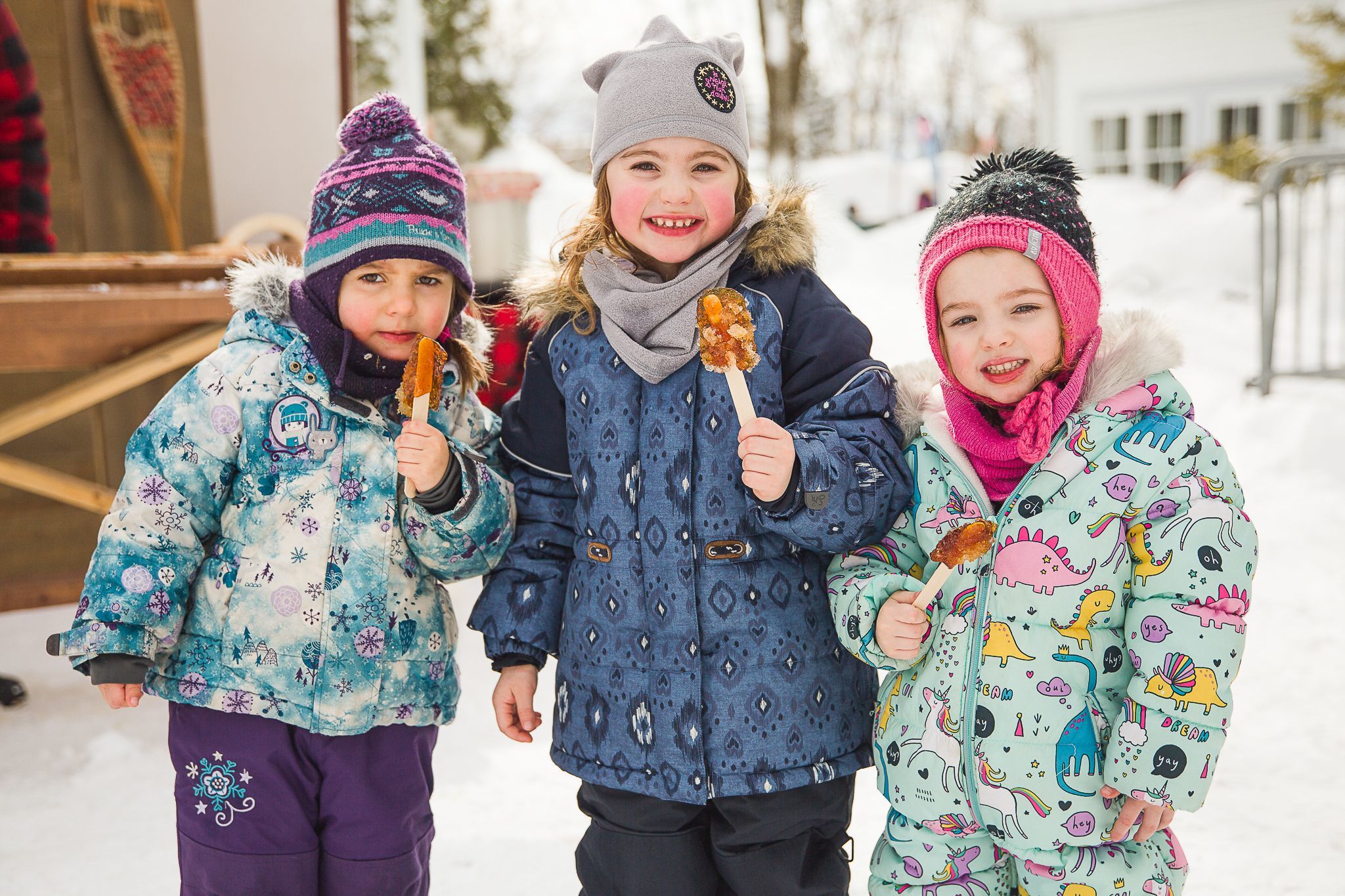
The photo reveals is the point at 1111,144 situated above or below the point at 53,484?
above

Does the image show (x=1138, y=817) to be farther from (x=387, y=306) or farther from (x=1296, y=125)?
(x=1296, y=125)

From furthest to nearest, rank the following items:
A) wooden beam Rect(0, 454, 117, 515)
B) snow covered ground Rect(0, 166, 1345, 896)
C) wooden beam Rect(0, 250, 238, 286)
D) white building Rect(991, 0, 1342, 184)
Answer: white building Rect(991, 0, 1342, 184) → wooden beam Rect(0, 454, 117, 515) → wooden beam Rect(0, 250, 238, 286) → snow covered ground Rect(0, 166, 1345, 896)

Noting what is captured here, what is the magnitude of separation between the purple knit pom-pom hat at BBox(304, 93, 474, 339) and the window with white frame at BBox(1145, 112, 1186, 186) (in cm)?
1547

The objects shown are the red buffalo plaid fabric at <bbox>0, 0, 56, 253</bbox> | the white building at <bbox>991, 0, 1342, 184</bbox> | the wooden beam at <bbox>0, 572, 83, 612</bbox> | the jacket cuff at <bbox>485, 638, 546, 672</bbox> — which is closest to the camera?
the jacket cuff at <bbox>485, 638, 546, 672</bbox>

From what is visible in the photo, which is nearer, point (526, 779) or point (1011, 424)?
point (1011, 424)

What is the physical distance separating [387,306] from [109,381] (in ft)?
5.78

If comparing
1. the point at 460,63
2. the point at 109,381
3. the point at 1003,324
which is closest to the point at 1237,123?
the point at 460,63

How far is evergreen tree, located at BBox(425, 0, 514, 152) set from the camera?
13492mm

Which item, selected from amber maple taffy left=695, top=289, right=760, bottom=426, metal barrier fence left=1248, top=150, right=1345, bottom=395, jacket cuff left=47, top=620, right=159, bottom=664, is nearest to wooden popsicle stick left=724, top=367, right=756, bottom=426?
amber maple taffy left=695, top=289, right=760, bottom=426

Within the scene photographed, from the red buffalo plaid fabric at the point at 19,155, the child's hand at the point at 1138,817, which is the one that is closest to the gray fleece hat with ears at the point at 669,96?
the child's hand at the point at 1138,817

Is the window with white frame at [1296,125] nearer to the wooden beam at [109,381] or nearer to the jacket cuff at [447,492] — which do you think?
the wooden beam at [109,381]

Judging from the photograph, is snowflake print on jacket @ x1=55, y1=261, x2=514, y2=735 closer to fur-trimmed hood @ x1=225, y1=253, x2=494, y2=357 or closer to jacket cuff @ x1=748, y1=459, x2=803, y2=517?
fur-trimmed hood @ x1=225, y1=253, x2=494, y2=357

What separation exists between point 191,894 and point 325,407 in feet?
2.78

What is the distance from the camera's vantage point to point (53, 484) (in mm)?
3254
